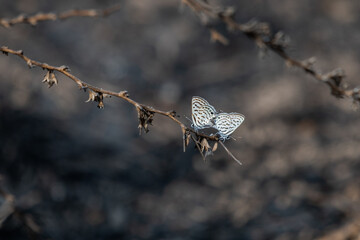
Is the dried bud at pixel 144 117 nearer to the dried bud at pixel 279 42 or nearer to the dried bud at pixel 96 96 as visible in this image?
the dried bud at pixel 96 96

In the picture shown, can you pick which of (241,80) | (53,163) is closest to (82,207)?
(53,163)

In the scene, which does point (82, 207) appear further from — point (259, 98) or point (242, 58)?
point (242, 58)

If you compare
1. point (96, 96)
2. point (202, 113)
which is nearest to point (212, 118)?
point (202, 113)

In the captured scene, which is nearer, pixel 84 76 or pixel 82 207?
pixel 82 207

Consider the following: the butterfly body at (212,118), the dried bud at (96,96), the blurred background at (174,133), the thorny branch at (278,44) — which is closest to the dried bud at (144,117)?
the dried bud at (96,96)

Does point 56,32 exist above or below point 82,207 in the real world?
above

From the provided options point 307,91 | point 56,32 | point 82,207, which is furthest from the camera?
point 56,32
